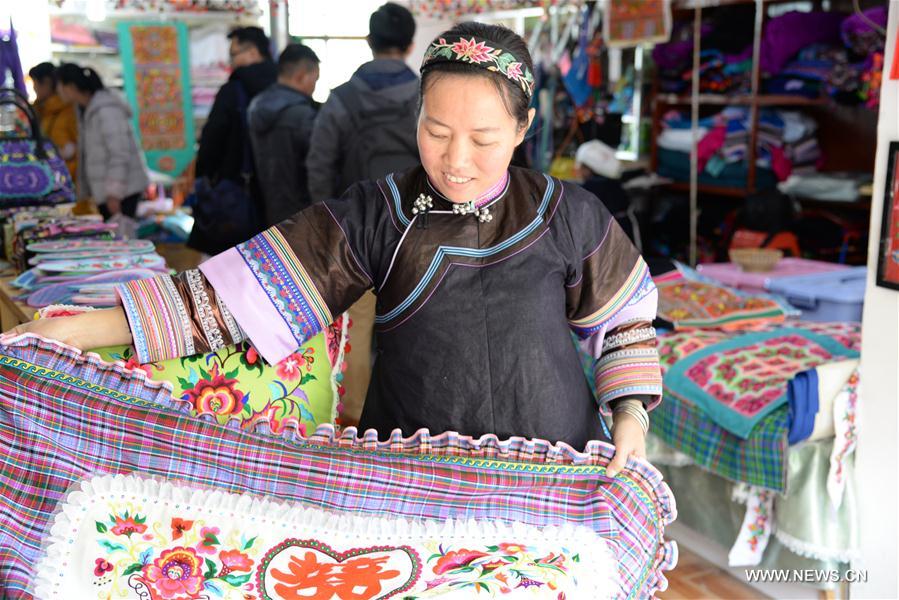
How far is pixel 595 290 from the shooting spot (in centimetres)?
163

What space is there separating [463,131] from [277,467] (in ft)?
2.00

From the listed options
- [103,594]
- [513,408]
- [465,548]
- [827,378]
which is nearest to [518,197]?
[513,408]

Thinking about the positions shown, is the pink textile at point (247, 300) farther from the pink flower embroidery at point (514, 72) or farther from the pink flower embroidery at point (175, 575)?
the pink flower embroidery at point (514, 72)

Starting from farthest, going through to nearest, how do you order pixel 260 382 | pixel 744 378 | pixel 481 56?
pixel 744 378
pixel 260 382
pixel 481 56

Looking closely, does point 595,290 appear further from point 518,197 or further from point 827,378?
point 827,378

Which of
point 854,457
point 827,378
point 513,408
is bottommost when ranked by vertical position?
point 854,457

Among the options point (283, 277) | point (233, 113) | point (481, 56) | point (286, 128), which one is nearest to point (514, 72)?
point (481, 56)

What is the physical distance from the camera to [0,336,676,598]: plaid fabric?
1.45 m

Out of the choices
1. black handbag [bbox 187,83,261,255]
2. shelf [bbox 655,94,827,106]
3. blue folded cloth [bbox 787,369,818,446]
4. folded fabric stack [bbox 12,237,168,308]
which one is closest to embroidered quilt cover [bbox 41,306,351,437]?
folded fabric stack [bbox 12,237,168,308]

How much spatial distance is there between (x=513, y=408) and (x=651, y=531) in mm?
309

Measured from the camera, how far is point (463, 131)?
1.44 metres

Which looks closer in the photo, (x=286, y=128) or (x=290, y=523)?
(x=290, y=523)

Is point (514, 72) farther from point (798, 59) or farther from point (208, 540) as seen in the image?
point (798, 59)

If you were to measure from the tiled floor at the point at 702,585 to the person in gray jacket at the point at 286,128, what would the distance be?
2.29m
